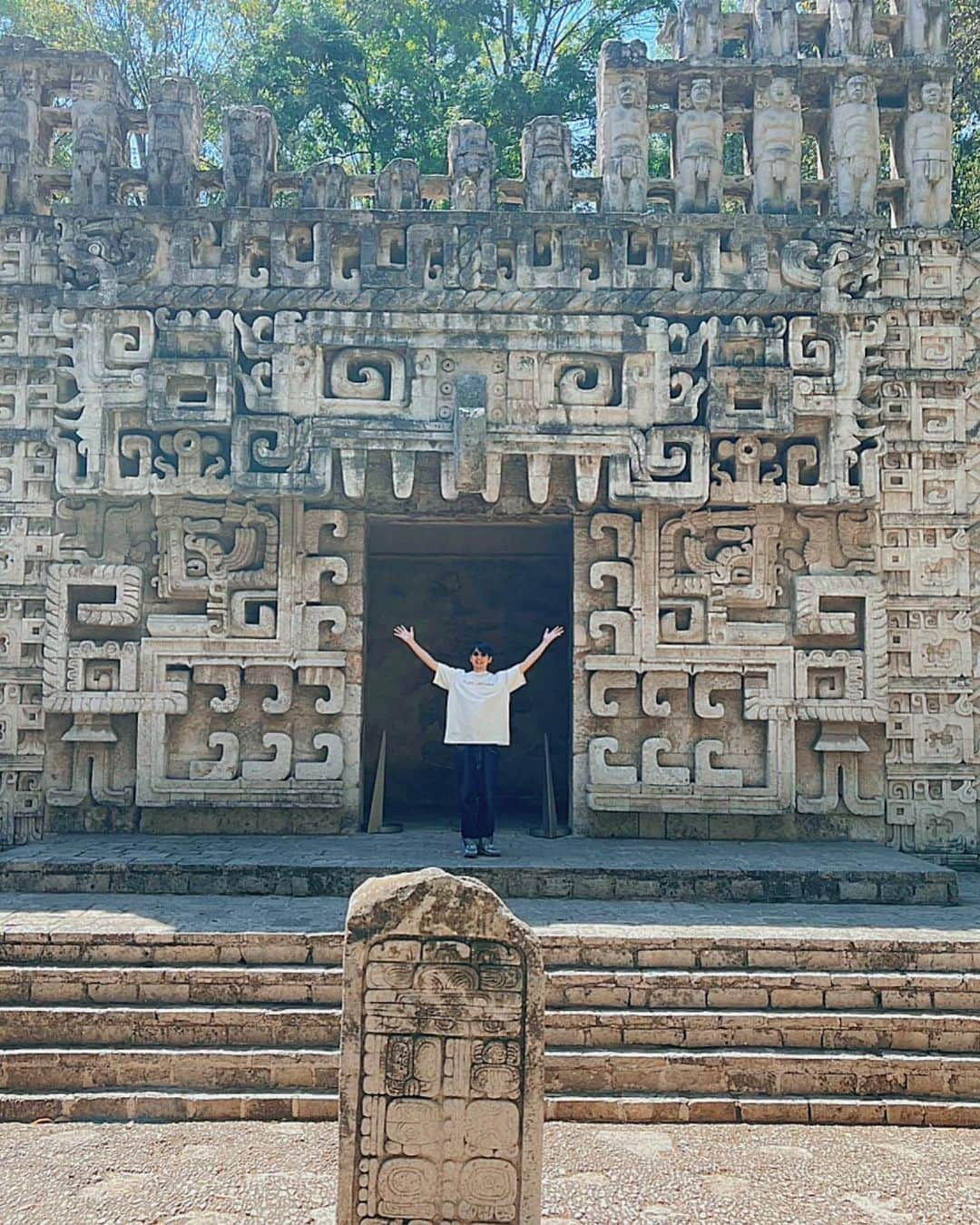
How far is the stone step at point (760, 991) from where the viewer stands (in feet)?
17.2

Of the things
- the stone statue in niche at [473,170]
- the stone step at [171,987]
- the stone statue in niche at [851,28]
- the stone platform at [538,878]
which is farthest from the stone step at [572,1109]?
the stone statue in niche at [851,28]

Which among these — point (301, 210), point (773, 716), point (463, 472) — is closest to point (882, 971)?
point (773, 716)

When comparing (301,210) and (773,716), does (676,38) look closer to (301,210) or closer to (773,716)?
(301,210)

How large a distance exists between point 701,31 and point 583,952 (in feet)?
22.3

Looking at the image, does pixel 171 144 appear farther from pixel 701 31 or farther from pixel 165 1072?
pixel 165 1072

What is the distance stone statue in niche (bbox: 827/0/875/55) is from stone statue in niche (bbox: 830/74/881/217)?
11.9 inches

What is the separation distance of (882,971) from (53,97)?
8341 millimetres

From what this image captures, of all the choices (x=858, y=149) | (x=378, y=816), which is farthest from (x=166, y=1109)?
(x=858, y=149)

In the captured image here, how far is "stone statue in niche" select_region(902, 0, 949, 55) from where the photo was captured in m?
8.45

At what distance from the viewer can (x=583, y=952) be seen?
5.46m

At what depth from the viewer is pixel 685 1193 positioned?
13.3ft

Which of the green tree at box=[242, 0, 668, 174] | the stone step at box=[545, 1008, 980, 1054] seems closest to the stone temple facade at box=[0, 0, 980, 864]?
the stone step at box=[545, 1008, 980, 1054]

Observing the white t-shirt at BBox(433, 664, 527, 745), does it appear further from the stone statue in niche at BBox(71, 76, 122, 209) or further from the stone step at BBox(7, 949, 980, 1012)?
the stone statue in niche at BBox(71, 76, 122, 209)

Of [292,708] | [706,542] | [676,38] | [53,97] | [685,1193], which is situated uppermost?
[676,38]
